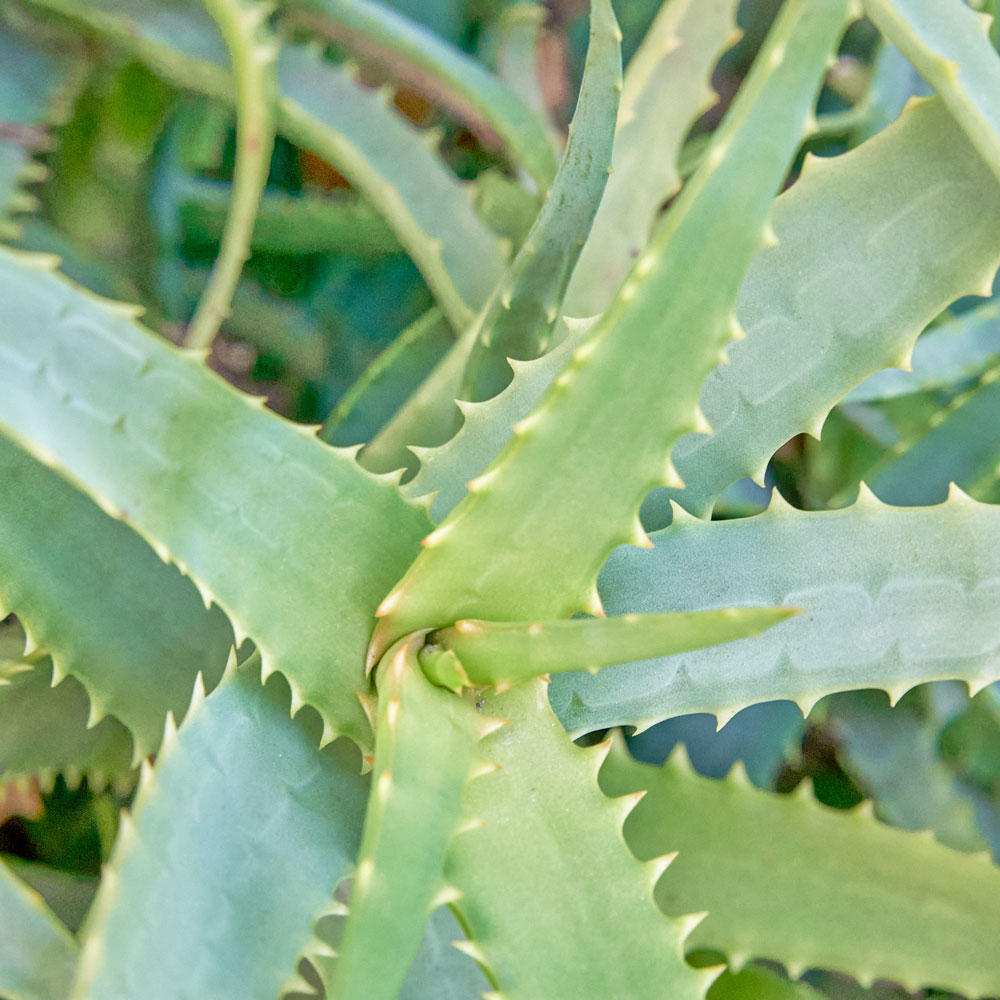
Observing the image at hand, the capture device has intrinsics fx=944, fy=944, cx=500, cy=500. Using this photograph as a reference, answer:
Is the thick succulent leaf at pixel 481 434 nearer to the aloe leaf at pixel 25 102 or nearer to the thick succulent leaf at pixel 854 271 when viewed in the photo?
the thick succulent leaf at pixel 854 271

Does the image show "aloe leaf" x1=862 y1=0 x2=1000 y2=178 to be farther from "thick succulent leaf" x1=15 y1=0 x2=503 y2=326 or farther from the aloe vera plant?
"thick succulent leaf" x1=15 y1=0 x2=503 y2=326

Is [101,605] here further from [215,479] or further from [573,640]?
[573,640]

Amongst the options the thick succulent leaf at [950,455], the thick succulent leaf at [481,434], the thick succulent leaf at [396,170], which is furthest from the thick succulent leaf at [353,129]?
the thick succulent leaf at [950,455]

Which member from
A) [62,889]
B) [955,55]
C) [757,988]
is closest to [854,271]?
[955,55]

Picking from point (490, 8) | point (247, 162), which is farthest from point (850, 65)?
point (247, 162)

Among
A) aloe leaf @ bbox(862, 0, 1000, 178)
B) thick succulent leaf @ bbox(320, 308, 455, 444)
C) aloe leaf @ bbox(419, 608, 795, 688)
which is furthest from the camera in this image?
thick succulent leaf @ bbox(320, 308, 455, 444)

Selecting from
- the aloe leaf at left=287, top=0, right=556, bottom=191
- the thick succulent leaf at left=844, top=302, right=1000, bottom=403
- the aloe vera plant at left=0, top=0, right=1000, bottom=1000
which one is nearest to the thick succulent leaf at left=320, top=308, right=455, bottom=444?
the aloe vera plant at left=0, top=0, right=1000, bottom=1000
